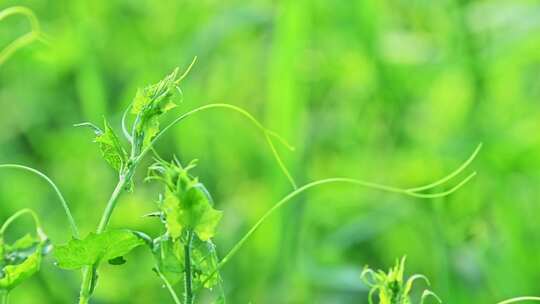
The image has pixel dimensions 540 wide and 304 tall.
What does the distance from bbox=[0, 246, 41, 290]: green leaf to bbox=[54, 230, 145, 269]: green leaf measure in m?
0.03

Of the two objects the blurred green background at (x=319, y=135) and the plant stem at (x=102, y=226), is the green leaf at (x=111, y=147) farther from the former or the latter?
the blurred green background at (x=319, y=135)

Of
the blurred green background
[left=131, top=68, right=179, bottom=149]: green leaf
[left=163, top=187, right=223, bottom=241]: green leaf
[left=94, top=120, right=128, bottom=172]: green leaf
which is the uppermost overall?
[left=131, top=68, right=179, bottom=149]: green leaf

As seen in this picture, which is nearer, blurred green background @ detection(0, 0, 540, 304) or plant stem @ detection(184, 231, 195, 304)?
plant stem @ detection(184, 231, 195, 304)

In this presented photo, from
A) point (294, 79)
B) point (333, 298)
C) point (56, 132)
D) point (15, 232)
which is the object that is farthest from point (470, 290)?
point (56, 132)

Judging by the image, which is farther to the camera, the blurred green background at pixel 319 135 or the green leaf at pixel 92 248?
the blurred green background at pixel 319 135

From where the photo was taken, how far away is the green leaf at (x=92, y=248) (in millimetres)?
706

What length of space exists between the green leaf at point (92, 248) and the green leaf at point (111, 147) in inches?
1.8

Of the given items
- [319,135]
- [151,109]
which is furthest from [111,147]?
[319,135]

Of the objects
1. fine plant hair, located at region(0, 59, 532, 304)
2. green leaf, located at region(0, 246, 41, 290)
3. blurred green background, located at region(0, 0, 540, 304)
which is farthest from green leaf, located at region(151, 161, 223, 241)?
blurred green background, located at region(0, 0, 540, 304)

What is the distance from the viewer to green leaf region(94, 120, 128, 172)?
714mm

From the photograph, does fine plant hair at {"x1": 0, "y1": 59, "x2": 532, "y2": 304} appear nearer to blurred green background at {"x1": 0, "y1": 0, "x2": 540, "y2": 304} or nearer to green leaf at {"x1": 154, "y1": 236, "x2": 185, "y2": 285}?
green leaf at {"x1": 154, "y1": 236, "x2": 185, "y2": 285}

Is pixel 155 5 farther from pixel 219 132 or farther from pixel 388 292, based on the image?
pixel 388 292

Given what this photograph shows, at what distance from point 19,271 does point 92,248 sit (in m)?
0.06

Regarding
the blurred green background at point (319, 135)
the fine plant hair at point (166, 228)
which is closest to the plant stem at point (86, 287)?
the fine plant hair at point (166, 228)
